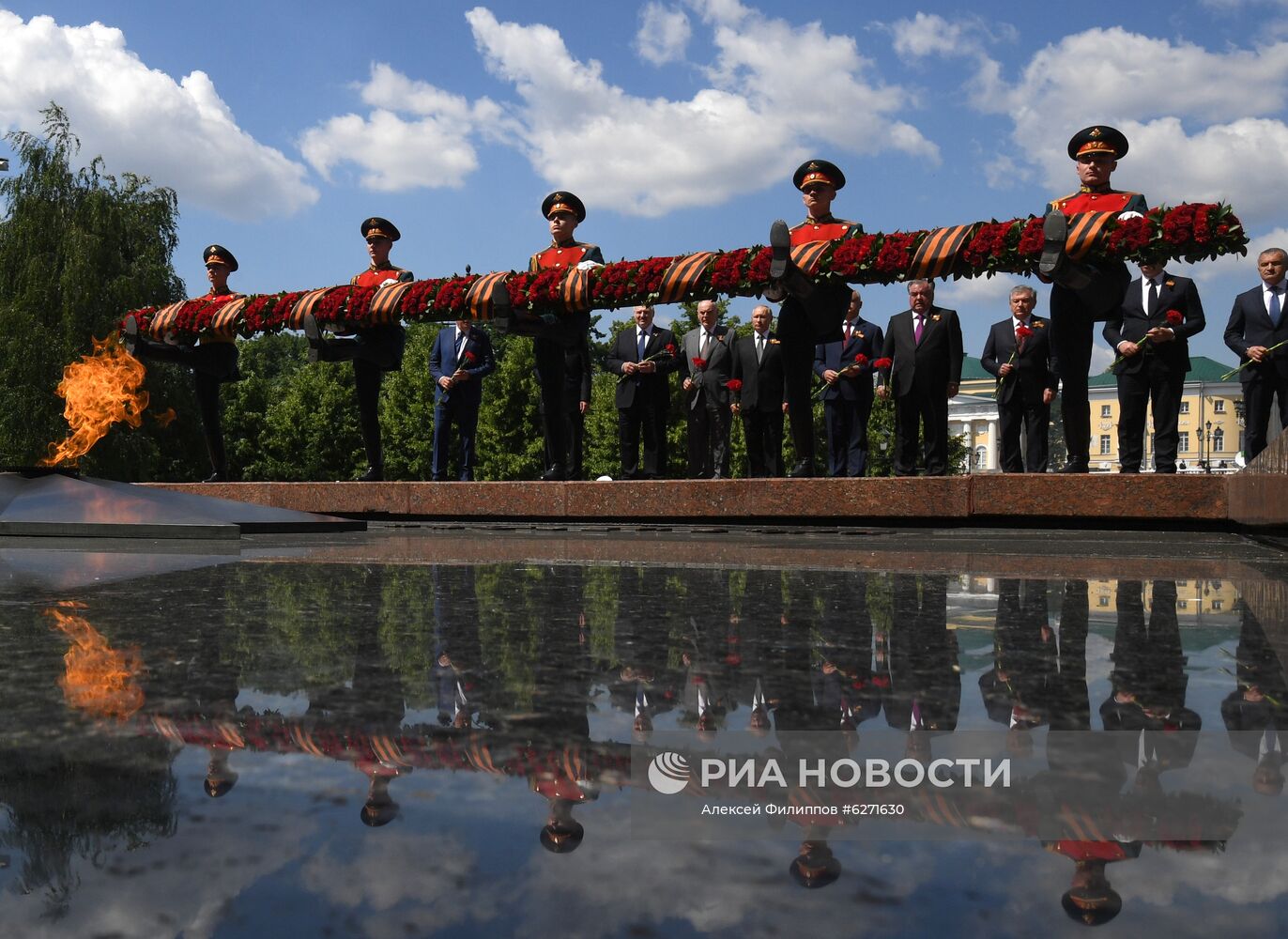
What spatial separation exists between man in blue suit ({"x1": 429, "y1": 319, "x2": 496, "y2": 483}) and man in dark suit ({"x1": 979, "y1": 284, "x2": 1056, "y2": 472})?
218 inches

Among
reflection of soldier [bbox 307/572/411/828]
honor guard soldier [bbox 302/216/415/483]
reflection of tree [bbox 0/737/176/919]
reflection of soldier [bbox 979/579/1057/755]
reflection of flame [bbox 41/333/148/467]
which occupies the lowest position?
reflection of soldier [bbox 979/579/1057/755]

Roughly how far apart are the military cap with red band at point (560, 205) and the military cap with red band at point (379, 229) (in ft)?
6.50

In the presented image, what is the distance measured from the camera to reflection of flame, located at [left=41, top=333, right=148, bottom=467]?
998 cm

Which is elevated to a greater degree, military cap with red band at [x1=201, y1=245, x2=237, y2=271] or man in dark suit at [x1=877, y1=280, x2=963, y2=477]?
military cap with red band at [x1=201, y1=245, x2=237, y2=271]

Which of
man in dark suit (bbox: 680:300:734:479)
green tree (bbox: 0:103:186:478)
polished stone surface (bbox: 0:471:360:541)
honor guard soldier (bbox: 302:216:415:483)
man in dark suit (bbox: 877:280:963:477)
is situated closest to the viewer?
polished stone surface (bbox: 0:471:360:541)

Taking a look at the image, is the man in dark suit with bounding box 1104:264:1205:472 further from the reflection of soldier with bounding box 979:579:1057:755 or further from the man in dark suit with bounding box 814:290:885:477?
the reflection of soldier with bounding box 979:579:1057:755

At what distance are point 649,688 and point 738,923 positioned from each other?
96 centimetres

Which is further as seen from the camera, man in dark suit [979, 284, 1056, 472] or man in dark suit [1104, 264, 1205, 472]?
man in dark suit [979, 284, 1056, 472]

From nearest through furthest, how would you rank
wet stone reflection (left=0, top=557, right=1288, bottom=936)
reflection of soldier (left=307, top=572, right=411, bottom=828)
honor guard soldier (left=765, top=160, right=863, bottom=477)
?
wet stone reflection (left=0, top=557, right=1288, bottom=936) → reflection of soldier (left=307, top=572, right=411, bottom=828) → honor guard soldier (left=765, top=160, right=863, bottom=477)

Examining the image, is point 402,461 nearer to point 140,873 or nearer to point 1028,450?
point 1028,450

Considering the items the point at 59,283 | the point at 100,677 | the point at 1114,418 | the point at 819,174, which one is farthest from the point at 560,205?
the point at 1114,418

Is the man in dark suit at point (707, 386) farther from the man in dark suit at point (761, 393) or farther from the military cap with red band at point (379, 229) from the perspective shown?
the military cap with red band at point (379, 229)

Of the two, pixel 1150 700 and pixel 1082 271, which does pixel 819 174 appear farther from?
pixel 1150 700

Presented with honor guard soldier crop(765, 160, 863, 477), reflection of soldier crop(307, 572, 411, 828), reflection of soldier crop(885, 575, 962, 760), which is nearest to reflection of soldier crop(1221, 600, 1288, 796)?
reflection of soldier crop(885, 575, 962, 760)
